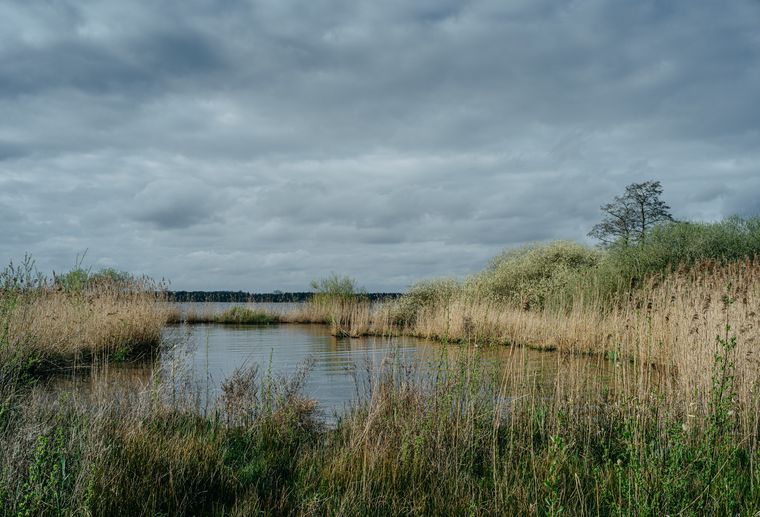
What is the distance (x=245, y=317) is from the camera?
90.2 feet

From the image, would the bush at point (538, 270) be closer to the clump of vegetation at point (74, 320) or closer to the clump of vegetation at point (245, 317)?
the clump of vegetation at point (245, 317)

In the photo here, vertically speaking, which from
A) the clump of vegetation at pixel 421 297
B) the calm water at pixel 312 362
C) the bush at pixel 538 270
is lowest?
the calm water at pixel 312 362

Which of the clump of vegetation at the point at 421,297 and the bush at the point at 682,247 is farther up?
the bush at the point at 682,247

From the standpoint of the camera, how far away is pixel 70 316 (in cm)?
1202

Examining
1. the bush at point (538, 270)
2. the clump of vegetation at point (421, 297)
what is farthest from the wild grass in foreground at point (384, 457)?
the clump of vegetation at point (421, 297)

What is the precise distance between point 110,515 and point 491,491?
2478mm

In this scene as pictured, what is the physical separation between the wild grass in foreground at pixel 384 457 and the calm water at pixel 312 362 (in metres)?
0.41

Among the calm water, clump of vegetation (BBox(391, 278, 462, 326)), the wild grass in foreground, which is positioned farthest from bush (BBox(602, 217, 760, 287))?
the wild grass in foreground

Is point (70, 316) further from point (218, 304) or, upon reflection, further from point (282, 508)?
point (218, 304)

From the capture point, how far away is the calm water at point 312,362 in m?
6.43

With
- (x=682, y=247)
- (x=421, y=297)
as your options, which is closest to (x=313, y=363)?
(x=682, y=247)

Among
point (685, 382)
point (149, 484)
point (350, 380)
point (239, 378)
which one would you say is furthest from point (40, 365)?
point (685, 382)

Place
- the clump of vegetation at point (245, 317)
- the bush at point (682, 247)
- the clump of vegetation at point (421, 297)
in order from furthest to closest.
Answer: the clump of vegetation at point (245, 317), the clump of vegetation at point (421, 297), the bush at point (682, 247)

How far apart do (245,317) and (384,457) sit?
79.2 ft
